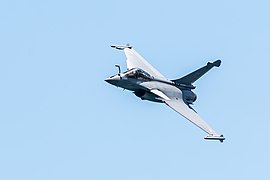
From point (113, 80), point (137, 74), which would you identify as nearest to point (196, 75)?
point (137, 74)

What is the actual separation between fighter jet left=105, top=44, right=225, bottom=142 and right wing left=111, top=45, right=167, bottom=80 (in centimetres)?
76

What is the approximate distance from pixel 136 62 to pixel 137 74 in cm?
900

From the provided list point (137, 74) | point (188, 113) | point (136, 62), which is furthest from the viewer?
point (136, 62)

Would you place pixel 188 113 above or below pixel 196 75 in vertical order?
below

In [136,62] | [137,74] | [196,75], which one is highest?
[136,62]

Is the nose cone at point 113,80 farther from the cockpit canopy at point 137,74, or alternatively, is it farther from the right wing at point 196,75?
the right wing at point 196,75

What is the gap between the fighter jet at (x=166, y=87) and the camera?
13538 cm

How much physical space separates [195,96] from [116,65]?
33.8 ft

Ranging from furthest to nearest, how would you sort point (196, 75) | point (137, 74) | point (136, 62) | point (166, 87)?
point (136, 62) → point (196, 75) → point (166, 87) → point (137, 74)

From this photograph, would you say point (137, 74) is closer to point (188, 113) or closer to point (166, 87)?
point (166, 87)

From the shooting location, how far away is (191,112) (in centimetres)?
13688

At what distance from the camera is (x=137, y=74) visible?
137125mm

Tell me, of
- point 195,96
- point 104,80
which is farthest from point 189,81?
point 104,80

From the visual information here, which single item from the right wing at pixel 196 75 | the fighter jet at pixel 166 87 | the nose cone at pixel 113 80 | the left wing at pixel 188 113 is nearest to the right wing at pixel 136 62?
the fighter jet at pixel 166 87
